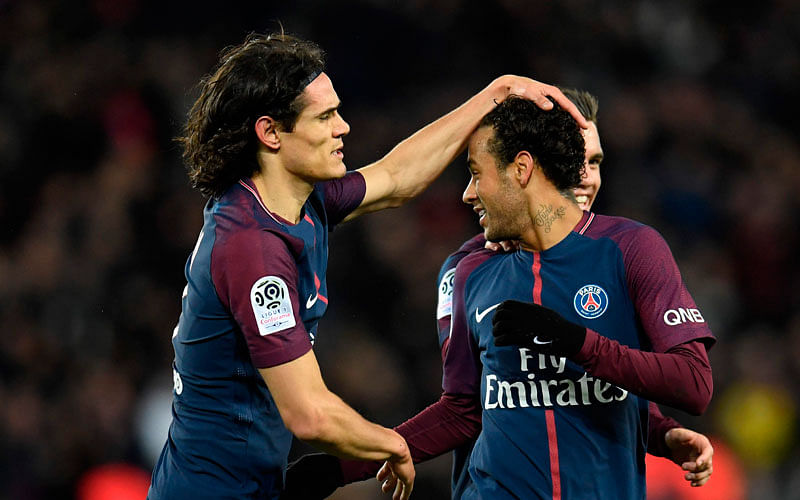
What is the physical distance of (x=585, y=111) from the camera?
13.3ft

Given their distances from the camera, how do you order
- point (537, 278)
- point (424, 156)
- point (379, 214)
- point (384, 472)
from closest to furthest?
point (537, 278), point (384, 472), point (424, 156), point (379, 214)

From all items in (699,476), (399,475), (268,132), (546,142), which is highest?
(268,132)

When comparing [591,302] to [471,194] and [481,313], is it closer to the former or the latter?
[481,313]

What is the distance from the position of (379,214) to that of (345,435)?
4.91m

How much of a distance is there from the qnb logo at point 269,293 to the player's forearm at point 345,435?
32 cm

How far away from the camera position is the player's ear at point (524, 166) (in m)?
3.41

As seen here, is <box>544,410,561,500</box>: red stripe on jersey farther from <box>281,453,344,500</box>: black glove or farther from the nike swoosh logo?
<box>281,453,344,500</box>: black glove

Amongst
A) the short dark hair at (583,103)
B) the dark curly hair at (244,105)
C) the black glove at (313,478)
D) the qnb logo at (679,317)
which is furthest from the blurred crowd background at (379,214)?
the dark curly hair at (244,105)

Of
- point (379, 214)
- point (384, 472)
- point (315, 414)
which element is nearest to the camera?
point (315, 414)

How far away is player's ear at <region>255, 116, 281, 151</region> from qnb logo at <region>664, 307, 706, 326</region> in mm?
1344

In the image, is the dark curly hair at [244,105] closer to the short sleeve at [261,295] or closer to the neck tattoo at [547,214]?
the short sleeve at [261,295]

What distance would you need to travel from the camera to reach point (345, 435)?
309cm

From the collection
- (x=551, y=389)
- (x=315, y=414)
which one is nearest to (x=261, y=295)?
(x=315, y=414)

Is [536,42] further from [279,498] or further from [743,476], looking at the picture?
[279,498]
